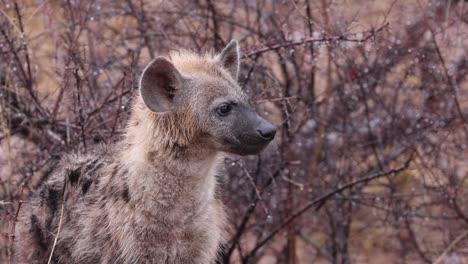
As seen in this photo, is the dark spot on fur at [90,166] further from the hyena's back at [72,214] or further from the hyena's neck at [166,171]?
the hyena's neck at [166,171]

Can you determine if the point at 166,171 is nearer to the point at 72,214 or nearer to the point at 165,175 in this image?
the point at 165,175

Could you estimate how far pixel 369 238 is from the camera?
702cm

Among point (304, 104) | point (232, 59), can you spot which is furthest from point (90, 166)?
point (304, 104)

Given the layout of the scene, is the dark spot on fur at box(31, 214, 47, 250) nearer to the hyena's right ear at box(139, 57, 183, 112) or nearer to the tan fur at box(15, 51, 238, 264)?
the tan fur at box(15, 51, 238, 264)

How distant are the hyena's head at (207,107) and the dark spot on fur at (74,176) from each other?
0.65 metres

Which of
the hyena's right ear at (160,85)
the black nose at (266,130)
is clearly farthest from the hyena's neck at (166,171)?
the black nose at (266,130)

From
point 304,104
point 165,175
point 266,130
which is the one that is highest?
point 304,104

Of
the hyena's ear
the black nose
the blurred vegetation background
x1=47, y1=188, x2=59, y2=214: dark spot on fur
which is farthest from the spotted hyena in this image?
the blurred vegetation background

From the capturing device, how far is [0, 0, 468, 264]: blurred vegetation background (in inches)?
202

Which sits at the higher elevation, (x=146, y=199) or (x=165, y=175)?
(x=165, y=175)

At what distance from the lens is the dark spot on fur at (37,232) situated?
13.6 ft

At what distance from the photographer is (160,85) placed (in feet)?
12.7

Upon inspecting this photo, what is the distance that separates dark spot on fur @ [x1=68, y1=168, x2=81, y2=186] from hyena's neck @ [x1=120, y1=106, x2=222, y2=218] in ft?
1.36

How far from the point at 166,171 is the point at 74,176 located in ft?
2.08
